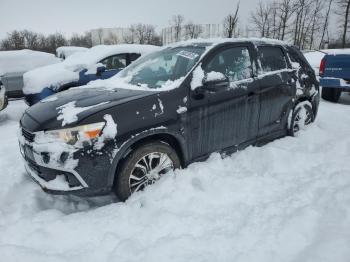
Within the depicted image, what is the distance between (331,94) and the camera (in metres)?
8.34

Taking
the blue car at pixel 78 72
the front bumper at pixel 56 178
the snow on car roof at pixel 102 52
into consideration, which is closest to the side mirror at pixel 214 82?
the front bumper at pixel 56 178

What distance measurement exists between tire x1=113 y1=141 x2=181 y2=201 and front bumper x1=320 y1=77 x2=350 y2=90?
5897 mm

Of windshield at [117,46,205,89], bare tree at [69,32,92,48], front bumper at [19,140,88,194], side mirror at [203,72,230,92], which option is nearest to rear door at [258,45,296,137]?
side mirror at [203,72,230,92]

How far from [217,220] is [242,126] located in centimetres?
150

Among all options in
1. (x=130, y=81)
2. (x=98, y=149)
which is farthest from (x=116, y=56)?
(x=98, y=149)

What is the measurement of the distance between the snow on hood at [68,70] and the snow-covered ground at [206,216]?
3.31 meters

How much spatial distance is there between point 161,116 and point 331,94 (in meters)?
6.71

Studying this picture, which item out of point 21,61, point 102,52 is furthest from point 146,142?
point 21,61

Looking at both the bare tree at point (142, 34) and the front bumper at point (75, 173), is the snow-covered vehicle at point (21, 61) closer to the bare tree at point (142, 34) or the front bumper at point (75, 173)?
the front bumper at point (75, 173)

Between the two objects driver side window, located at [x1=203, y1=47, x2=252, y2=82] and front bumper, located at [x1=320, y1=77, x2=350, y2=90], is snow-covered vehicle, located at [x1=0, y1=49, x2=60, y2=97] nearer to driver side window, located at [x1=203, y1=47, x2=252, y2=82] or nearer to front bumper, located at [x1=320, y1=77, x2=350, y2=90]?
driver side window, located at [x1=203, y1=47, x2=252, y2=82]

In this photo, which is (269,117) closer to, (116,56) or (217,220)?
(217,220)

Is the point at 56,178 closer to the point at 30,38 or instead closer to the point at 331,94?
the point at 331,94

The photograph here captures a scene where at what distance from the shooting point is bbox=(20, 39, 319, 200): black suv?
2.91 m

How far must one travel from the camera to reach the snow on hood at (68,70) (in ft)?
23.2
